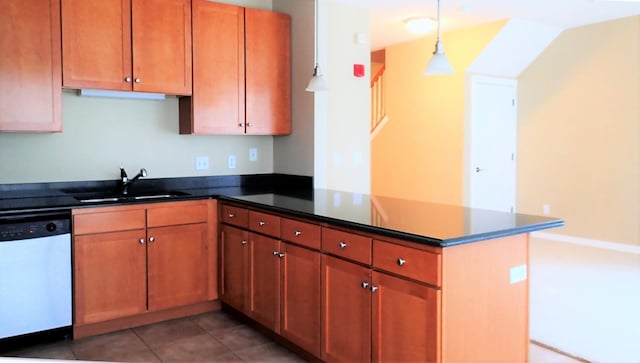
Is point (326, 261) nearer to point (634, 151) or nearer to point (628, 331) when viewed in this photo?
point (628, 331)

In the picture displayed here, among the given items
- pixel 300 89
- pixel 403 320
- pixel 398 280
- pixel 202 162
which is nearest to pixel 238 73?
pixel 300 89

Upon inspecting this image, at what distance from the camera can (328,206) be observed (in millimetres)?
3098

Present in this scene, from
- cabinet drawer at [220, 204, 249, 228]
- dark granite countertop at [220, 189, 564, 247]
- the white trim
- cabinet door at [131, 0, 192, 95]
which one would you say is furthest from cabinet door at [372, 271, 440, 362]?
the white trim

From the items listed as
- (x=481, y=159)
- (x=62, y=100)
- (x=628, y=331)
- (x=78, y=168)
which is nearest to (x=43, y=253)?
(x=78, y=168)

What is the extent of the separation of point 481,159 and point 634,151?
5.27 feet

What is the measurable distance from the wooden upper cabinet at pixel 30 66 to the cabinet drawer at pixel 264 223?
1404mm

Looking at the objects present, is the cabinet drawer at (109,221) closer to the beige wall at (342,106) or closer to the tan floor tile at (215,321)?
the tan floor tile at (215,321)

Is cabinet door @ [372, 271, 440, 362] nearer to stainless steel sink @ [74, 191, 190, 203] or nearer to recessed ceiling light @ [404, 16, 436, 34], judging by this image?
stainless steel sink @ [74, 191, 190, 203]

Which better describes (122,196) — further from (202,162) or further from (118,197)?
(202,162)

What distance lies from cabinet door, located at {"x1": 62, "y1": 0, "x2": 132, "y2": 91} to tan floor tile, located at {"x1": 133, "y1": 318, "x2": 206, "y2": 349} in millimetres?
1681

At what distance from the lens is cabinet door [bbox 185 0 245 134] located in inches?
157

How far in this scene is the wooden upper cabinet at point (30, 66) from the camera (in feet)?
10.7

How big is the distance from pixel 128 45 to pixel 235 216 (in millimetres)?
1416

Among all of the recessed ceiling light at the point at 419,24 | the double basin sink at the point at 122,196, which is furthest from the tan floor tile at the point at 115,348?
the recessed ceiling light at the point at 419,24
